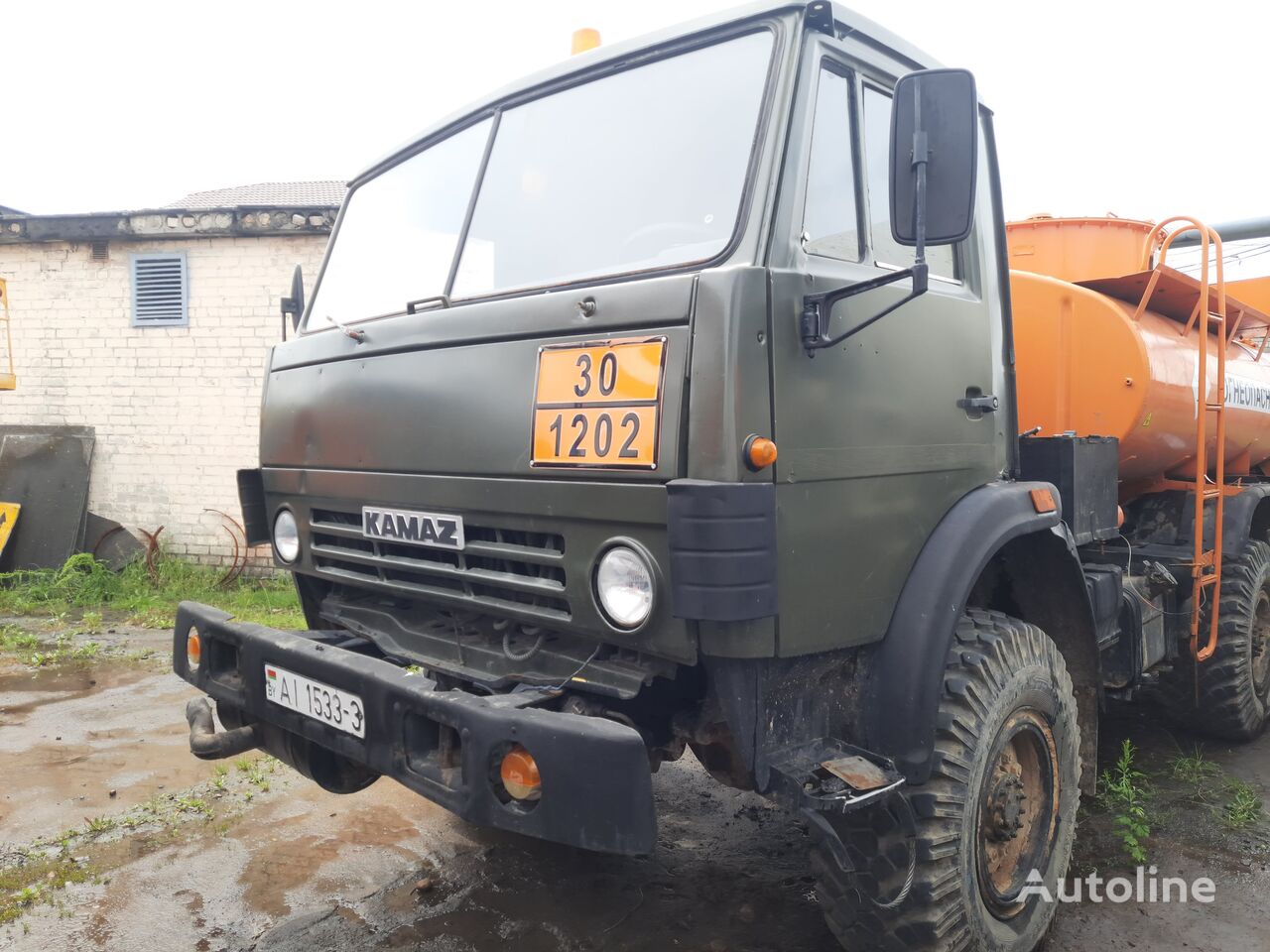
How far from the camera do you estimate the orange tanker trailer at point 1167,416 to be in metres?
3.49

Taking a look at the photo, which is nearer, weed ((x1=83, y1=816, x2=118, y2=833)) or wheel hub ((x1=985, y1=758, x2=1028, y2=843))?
wheel hub ((x1=985, y1=758, x2=1028, y2=843))

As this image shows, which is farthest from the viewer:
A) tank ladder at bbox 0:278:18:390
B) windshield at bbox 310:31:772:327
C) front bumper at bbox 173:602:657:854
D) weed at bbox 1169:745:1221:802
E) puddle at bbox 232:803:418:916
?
tank ladder at bbox 0:278:18:390

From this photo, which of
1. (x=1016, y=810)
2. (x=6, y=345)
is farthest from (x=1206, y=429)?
(x=6, y=345)

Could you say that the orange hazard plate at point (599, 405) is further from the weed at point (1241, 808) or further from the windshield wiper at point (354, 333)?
the weed at point (1241, 808)

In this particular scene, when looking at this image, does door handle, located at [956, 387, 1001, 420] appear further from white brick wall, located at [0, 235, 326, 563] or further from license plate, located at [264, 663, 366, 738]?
white brick wall, located at [0, 235, 326, 563]

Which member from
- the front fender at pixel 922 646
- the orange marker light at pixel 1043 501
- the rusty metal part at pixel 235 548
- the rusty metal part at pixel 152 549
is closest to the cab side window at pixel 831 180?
the front fender at pixel 922 646

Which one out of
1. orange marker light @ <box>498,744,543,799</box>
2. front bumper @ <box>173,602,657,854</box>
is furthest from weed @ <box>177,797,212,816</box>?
orange marker light @ <box>498,744,543,799</box>

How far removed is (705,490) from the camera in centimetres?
193

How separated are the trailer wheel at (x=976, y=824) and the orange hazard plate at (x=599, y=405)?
1.04m

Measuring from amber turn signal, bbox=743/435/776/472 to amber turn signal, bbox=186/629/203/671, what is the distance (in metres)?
1.96

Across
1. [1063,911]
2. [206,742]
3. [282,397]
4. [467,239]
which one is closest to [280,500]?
[282,397]

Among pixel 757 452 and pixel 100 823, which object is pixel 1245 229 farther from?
pixel 100 823

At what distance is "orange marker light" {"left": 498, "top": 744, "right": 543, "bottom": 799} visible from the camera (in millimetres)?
2033

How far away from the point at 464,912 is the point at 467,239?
6.74 feet
